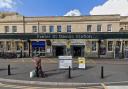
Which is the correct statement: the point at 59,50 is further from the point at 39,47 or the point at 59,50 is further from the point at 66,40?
the point at 39,47

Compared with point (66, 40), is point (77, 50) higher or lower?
lower

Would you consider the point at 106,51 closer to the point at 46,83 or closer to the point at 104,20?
the point at 104,20

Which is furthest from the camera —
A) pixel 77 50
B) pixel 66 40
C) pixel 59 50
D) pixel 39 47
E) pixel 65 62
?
pixel 59 50

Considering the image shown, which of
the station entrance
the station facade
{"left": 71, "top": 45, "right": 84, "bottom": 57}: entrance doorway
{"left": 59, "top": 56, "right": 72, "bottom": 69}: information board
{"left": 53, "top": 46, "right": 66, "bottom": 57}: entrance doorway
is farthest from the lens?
{"left": 53, "top": 46, "right": 66, "bottom": 57}: entrance doorway

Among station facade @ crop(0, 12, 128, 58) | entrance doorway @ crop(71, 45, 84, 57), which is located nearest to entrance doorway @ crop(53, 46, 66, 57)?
station facade @ crop(0, 12, 128, 58)

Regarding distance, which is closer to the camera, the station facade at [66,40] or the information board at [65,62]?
the information board at [65,62]

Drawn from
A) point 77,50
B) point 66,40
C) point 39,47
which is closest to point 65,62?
point 66,40

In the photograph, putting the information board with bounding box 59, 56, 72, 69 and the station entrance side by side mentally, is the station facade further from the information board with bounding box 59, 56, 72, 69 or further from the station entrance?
the information board with bounding box 59, 56, 72, 69

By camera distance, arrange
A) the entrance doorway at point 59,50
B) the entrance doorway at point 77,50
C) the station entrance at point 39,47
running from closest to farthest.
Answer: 1. the station entrance at point 39,47
2. the entrance doorway at point 77,50
3. the entrance doorway at point 59,50

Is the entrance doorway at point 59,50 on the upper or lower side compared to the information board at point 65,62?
upper

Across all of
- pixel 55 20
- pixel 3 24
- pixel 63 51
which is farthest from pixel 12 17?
pixel 63 51

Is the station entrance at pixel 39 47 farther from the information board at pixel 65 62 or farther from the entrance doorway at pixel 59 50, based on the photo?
the information board at pixel 65 62

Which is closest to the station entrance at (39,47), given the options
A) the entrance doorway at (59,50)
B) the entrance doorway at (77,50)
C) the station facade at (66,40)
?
the station facade at (66,40)

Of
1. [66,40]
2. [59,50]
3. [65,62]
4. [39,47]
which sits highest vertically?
[66,40]
